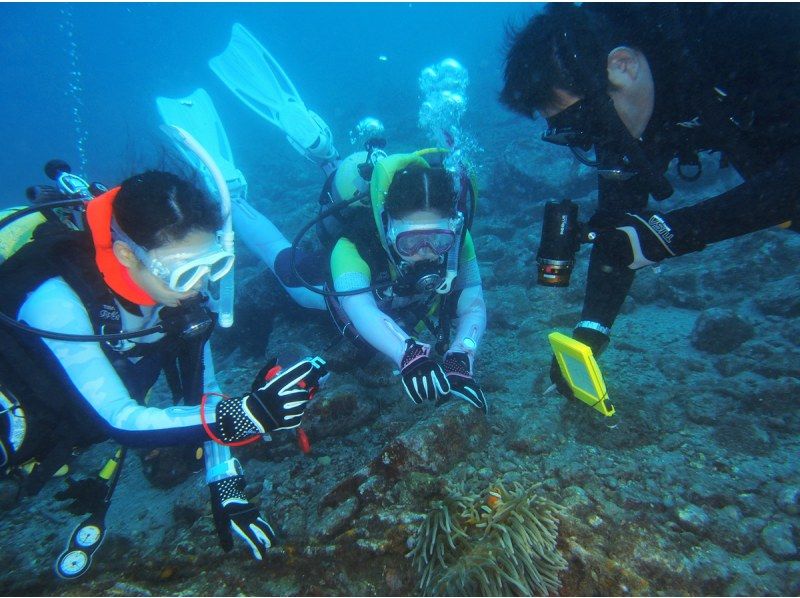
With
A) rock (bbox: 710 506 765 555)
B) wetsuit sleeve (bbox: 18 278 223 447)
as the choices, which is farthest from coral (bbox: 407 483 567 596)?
wetsuit sleeve (bbox: 18 278 223 447)

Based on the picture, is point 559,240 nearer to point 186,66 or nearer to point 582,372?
point 582,372

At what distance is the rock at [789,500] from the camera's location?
90.5 inches

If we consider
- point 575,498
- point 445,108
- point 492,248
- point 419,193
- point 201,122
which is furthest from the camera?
point 445,108

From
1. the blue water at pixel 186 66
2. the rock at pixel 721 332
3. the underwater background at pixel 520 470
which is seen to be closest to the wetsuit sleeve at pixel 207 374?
the underwater background at pixel 520 470

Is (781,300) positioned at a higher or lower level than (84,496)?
higher

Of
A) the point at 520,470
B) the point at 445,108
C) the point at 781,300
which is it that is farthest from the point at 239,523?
the point at 445,108

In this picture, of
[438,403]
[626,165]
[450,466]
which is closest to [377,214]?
[438,403]

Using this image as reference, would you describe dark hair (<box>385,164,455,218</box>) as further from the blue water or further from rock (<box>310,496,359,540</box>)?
the blue water

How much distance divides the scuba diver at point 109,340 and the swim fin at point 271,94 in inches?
238

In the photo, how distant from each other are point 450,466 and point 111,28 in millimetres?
113163

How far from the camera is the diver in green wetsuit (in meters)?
3.70

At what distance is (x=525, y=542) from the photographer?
2.08 meters

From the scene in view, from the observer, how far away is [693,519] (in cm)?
227

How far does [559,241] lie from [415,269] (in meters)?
1.79
